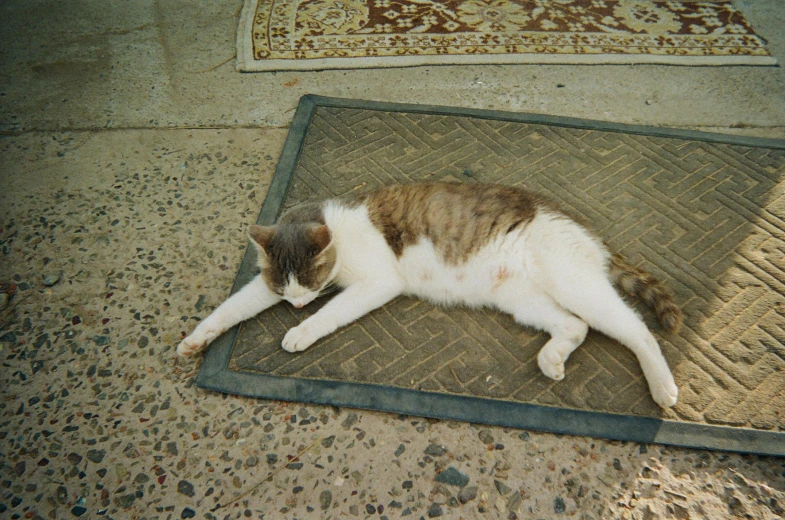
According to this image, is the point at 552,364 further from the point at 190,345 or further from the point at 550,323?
the point at 190,345

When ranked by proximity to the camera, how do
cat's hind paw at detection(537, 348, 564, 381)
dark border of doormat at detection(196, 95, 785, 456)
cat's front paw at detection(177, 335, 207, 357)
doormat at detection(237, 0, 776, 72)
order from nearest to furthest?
dark border of doormat at detection(196, 95, 785, 456), cat's hind paw at detection(537, 348, 564, 381), cat's front paw at detection(177, 335, 207, 357), doormat at detection(237, 0, 776, 72)

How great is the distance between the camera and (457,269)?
2.45m

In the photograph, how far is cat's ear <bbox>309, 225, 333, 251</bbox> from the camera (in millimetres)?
2238

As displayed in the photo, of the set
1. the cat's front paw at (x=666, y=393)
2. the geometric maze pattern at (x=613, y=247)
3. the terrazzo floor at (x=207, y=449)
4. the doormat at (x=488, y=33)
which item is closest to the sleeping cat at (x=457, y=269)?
the cat's front paw at (x=666, y=393)

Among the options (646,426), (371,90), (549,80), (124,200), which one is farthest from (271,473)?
(549,80)

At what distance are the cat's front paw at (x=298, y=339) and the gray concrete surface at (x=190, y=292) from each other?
271 mm

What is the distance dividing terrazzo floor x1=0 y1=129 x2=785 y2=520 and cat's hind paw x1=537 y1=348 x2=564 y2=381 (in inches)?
10.0

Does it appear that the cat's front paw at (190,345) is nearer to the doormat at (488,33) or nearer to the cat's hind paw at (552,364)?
the cat's hind paw at (552,364)

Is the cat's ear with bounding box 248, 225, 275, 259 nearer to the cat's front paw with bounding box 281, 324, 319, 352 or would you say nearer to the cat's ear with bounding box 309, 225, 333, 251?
the cat's ear with bounding box 309, 225, 333, 251

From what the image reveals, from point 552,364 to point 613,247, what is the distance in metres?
0.91

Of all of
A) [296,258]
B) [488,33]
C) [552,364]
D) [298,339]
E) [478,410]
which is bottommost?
[478,410]

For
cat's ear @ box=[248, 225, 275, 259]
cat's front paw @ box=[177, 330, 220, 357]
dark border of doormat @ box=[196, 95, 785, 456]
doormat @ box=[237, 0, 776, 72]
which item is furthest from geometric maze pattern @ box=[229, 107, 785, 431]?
doormat @ box=[237, 0, 776, 72]

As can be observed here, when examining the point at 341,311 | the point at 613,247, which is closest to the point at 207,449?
the point at 341,311

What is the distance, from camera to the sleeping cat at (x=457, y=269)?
2.21m
